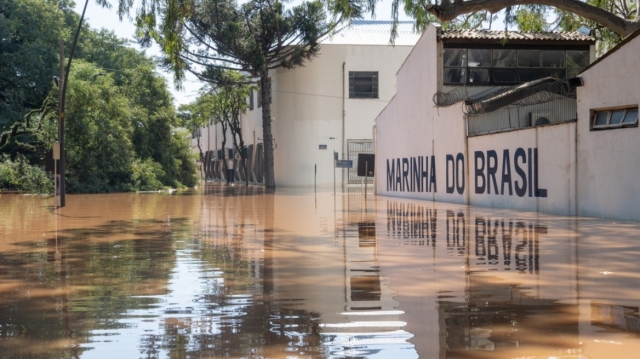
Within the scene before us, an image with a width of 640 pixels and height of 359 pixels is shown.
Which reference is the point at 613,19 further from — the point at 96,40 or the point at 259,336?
the point at 96,40

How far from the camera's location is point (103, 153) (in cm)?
4112

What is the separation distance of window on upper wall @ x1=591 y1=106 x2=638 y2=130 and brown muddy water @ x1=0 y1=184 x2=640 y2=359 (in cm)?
326

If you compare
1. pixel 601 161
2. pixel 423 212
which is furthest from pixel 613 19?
pixel 423 212

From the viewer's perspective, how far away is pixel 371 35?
55.1m

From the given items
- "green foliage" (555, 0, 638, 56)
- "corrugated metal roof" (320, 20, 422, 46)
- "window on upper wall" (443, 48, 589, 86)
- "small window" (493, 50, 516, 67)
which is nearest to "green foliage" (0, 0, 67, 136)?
"corrugated metal roof" (320, 20, 422, 46)

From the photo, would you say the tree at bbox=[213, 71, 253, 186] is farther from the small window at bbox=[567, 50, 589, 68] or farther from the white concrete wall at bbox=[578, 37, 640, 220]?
the white concrete wall at bbox=[578, 37, 640, 220]

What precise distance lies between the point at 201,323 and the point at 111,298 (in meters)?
1.74

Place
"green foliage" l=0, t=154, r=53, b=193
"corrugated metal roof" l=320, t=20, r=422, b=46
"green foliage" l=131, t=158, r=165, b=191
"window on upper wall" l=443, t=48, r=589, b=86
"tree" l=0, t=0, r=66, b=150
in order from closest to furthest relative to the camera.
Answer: "window on upper wall" l=443, t=48, r=589, b=86, "green foliage" l=0, t=154, r=53, b=193, "green foliage" l=131, t=158, r=165, b=191, "tree" l=0, t=0, r=66, b=150, "corrugated metal roof" l=320, t=20, r=422, b=46

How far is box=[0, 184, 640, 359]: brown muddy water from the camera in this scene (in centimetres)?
601

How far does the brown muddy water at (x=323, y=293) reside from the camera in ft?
19.7

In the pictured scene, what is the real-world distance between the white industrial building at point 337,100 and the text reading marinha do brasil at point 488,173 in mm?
19769

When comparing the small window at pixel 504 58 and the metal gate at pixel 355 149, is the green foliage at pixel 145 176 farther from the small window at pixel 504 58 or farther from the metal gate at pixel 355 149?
the small window at pixel 504 58

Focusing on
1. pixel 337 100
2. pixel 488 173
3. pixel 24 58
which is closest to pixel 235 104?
pixel 337 100

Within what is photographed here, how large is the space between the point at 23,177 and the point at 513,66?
76.6 ft
